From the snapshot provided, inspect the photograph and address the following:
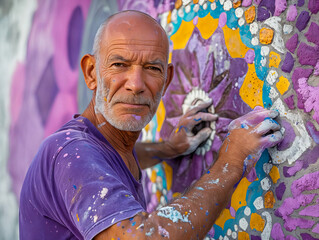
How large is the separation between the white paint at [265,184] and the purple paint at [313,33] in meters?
0.55

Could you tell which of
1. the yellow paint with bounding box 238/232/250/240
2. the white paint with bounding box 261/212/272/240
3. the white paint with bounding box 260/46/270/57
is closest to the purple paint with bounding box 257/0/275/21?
the white paint with bounding box 260/46/270/57

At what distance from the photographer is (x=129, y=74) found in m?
1.43

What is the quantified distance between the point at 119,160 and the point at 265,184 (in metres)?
0.58

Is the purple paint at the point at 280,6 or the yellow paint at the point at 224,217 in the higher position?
the purple paint at the point at 280,6

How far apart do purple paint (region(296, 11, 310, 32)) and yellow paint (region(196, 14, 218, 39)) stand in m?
0.47

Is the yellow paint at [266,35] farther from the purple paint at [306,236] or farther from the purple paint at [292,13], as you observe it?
the purple paint at [306,236]

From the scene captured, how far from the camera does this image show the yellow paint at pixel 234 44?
1.59 meters

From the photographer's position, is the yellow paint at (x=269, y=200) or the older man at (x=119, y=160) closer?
the older man at (x=119, y=160)

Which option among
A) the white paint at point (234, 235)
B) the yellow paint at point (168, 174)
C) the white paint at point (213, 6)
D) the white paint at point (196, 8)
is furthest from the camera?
the yellow paint at point (168, 174)

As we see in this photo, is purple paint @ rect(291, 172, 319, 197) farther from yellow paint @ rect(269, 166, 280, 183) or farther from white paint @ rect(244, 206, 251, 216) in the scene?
white paint @ rect(244, 206, 251, 216)

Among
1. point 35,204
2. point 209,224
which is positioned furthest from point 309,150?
point 35,204

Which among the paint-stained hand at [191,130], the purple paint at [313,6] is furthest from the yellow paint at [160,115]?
→ the purple paint at [313,6]

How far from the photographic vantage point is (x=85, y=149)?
1174 millimetres

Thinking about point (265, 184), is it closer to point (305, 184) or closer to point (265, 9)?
point (305, 184)
